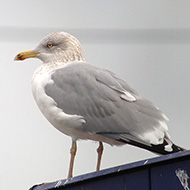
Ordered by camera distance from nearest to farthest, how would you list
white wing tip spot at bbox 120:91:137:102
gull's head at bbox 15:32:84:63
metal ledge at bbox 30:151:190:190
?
1. metal ledge at bbox 30:151:190:190
2. white wing tip spot at bbox 120:91:137:102
3. gull's head at bbox 15:32:84:63

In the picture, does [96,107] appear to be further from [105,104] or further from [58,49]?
[58,49]

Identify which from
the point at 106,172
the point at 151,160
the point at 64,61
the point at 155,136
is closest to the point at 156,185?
the point at 151,160

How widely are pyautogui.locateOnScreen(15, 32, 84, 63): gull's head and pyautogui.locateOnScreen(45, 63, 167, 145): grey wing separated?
0.34 metres

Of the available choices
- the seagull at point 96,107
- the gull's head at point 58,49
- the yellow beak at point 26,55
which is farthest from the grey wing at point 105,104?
the yellow beak at point 26,55

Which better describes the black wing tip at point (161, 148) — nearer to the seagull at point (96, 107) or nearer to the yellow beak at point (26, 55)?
the seagull at point (96, 107)

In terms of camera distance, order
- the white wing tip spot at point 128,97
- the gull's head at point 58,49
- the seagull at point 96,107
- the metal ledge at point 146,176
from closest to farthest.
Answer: the metal ledge at point 146,176 < the seagull at point 96,107 < the white wing tip spot at point 128,97 < the gull's head at point 58,49

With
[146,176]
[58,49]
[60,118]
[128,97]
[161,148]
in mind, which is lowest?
[146,176]

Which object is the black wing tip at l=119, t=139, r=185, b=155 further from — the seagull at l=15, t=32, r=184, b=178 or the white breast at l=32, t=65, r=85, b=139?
the white breast at l=32, t=65, r=85, b=139

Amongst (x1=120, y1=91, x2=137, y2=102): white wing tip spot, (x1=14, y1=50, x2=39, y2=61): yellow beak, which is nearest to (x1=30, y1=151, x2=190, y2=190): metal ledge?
(x1=120, y1=91, x2=137, y2=102): white wing tip spot

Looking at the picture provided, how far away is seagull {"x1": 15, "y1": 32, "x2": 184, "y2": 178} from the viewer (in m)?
4.30

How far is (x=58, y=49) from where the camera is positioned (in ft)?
16.3

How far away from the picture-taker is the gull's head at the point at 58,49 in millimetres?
4926

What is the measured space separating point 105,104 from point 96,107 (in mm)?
71

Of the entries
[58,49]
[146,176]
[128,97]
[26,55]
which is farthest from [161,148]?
[26,55]
